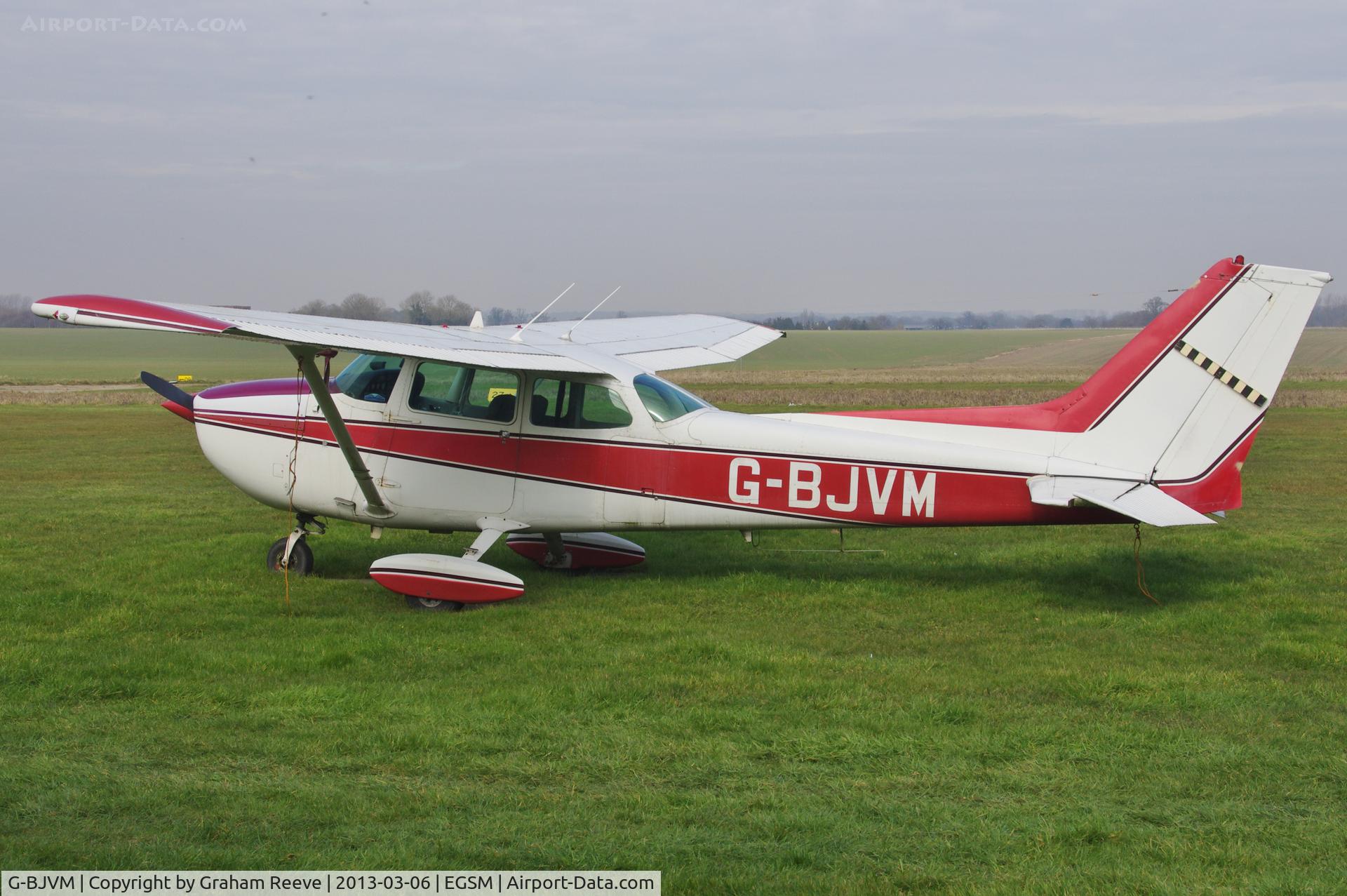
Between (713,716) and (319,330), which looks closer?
(713,716)

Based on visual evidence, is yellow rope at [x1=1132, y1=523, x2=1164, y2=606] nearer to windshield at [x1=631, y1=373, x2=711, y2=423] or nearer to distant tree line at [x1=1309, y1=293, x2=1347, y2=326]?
windshield at [x1=631, y1=373, x2=711, y2=423]

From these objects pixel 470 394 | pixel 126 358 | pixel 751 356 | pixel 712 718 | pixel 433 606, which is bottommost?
pixel 433 606

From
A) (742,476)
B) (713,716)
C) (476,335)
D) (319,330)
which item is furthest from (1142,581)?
(319,330)

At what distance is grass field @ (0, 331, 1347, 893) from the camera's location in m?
4.29

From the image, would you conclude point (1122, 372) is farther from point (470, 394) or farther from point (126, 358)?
point (126, 358)

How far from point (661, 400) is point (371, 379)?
2.44m

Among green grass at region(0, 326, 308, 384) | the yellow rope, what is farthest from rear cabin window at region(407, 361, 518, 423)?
green grass at region(0, 326, 308, 384)

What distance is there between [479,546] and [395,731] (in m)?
3.45

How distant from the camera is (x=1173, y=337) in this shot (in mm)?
8492

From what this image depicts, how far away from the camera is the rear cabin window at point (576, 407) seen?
358 inches

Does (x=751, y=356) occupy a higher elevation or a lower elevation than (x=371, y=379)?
higher

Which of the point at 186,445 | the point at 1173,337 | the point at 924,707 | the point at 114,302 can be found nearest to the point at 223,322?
the point at 114,302

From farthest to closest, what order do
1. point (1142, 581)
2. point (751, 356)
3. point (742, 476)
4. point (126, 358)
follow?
1. point (126, 358)
2. point (751, 356)
3. point (1142, 581)
4. point (742, 476)

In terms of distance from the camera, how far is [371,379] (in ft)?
30.9
